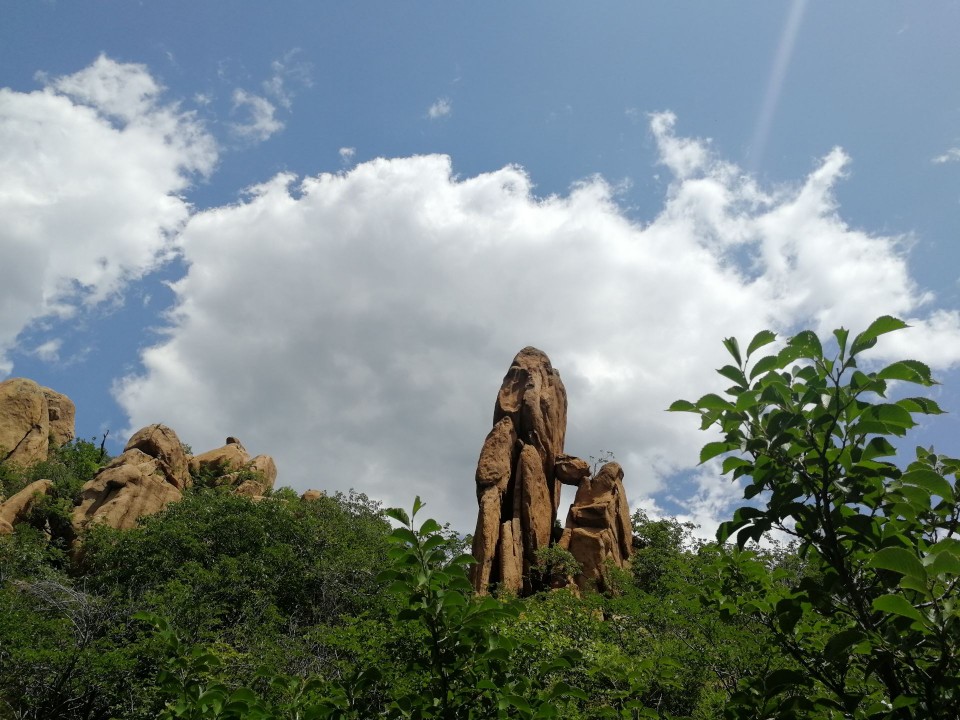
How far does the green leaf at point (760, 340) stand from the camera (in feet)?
7.26

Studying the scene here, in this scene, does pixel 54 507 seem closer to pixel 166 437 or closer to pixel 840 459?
pixel 166 437

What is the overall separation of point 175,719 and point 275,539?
2726 centimetres

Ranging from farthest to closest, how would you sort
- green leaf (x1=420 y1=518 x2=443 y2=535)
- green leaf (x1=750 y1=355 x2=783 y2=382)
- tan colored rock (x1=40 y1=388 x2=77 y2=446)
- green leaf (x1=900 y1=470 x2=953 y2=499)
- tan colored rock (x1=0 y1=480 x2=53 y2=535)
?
tan colored rock (x1=40 y1=388 x2=77 y2=446) → tan colored rock (x1=0 y1=480 x2=53 y2=535) → green leaf (x1=420 y1=518 x2=443 y2=535) → green leaf (x1=750 y1=355 x2=783 y2=382) → green leaf (x1=900 y1=470 x2=953 y2=499)

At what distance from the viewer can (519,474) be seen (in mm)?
31953

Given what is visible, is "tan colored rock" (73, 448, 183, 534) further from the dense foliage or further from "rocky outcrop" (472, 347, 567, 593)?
"rocky outcrop" (472, 347, 567, 593)

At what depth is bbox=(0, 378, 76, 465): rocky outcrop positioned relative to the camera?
41.2 meters

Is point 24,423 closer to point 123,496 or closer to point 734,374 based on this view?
point 123,496

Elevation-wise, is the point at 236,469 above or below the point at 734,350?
above

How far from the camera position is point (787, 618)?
2244mm

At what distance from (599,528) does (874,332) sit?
Answer: 29.9 m

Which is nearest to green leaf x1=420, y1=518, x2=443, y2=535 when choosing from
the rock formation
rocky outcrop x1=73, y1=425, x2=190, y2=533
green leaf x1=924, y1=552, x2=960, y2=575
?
green leaf x1=924, y1=552, x2=960, y2=575

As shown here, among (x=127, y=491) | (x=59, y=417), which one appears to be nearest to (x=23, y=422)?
(x=59, y=417)

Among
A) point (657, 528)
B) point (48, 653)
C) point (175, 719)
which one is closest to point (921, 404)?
point (175, 719)

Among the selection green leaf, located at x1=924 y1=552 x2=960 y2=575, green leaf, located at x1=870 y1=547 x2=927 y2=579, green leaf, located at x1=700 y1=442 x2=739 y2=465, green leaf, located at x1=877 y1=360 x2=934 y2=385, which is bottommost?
green leaf, located at x1=870 y1=547 x2=927 y2=579
